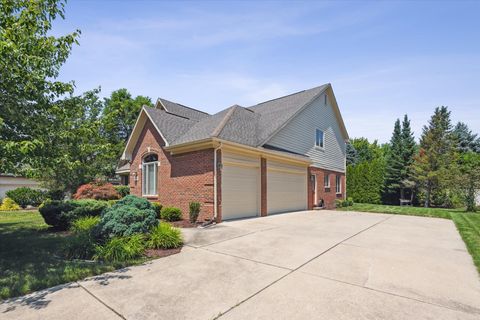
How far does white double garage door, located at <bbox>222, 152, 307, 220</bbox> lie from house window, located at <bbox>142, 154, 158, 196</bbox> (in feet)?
16.8

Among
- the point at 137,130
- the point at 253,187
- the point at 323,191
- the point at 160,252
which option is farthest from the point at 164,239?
the point at 323,191

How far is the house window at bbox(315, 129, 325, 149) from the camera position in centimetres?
1892

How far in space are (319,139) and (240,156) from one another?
9.74 metres

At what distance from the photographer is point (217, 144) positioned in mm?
10664

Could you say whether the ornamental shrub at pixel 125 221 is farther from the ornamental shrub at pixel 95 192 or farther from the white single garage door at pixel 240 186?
the ornamental shrub at pixel 95 192

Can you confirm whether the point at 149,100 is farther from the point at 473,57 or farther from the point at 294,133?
the point at 473,57

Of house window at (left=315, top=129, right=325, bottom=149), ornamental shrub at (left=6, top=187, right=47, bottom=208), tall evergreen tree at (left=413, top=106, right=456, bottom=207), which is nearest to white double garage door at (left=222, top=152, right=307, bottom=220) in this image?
house window at (left=315, top=129, right=325, bottom=149)

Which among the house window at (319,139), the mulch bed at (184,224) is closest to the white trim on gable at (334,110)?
the house window at (319,139)

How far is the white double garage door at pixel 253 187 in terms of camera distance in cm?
1133

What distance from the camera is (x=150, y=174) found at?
14.7 meters

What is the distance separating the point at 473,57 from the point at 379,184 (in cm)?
1741

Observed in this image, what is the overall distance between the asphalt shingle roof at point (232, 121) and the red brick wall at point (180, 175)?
806mm

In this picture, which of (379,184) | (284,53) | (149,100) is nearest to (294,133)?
(284,53)

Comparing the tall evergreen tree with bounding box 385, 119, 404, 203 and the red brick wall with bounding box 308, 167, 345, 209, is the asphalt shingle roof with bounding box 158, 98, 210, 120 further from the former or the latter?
the tall evergreen tree with bounding box 385, 119, 404, 203
